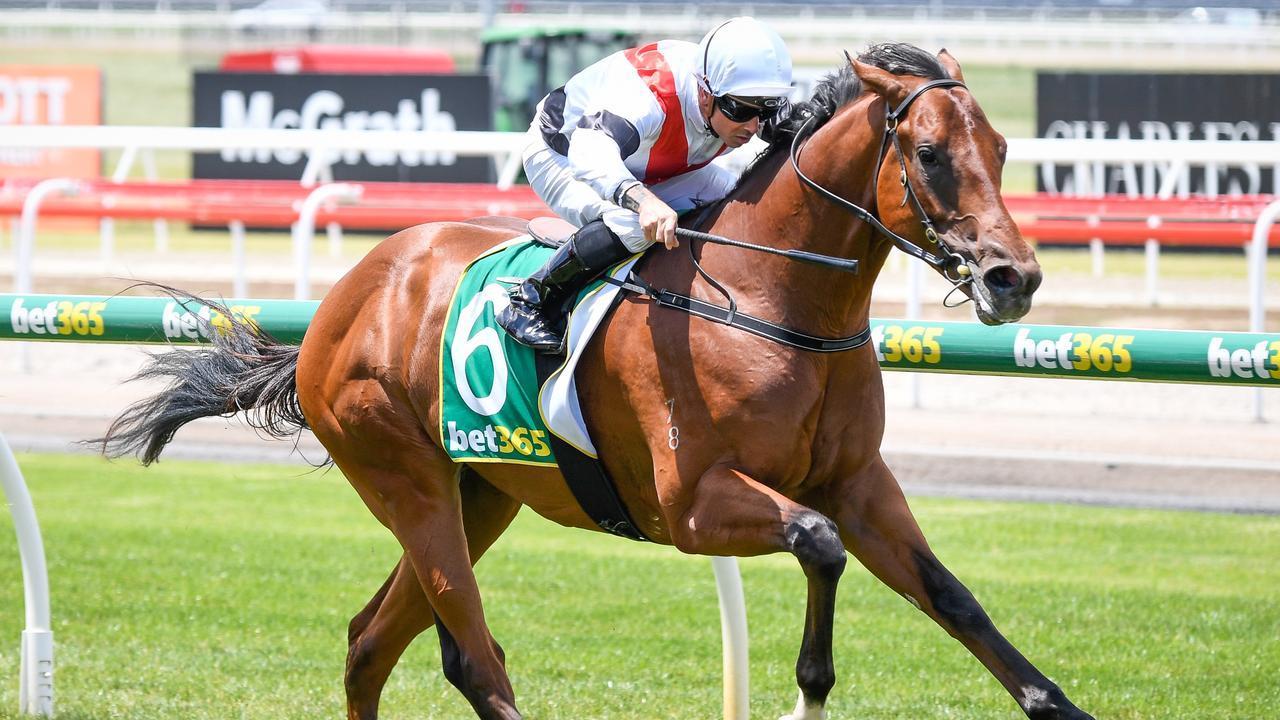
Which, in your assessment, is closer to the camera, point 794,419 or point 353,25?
point 794,419

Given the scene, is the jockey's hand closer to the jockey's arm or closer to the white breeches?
the jockey's arm

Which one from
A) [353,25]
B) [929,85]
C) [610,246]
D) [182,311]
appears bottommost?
[353,25]

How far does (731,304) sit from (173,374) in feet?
6.23

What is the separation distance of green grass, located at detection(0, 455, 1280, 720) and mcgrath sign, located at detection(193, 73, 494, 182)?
798 cm

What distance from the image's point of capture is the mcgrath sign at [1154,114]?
43.6 ft

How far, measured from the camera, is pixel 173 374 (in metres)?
4.57

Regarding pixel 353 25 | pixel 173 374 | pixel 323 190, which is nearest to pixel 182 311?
pixel 173 374

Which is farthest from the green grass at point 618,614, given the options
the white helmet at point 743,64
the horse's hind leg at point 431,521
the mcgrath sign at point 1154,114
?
the mcgrath sign at point 1154,114

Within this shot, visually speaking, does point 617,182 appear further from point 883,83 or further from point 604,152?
point 883,83

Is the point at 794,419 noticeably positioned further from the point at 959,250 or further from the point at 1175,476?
the point at 1175,476

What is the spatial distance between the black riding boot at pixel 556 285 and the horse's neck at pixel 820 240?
0.87 feet

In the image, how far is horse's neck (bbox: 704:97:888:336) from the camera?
11.2 ft

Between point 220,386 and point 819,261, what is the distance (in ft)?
6.27

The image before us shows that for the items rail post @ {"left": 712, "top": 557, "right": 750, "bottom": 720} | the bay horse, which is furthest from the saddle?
rail post @ {"left": 712, "top": 557, "right": 750, "bottom": 720}
